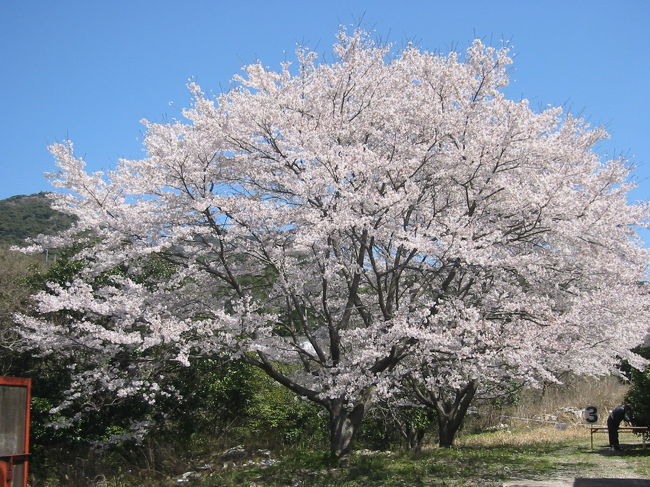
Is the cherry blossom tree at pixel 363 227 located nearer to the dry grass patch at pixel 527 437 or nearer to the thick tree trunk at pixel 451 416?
the thick tree trunk at pixel 451 416

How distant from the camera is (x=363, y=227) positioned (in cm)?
907

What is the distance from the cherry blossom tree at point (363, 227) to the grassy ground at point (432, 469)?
92 centimetres

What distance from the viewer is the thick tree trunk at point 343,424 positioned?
10148 mm

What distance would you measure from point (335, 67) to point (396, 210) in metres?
3.05

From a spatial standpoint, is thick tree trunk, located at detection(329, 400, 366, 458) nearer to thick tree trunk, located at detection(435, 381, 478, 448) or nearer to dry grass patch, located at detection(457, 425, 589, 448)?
thick tree trunk, located at detection(435, 381, 478, 448)

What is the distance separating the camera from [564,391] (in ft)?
66.2

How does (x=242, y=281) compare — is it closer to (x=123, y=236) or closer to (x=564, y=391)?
(x=123, y=236)

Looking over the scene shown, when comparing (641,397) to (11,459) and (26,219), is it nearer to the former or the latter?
(11,459)

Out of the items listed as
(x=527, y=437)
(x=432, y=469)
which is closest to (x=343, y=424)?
(x=432, y=469)

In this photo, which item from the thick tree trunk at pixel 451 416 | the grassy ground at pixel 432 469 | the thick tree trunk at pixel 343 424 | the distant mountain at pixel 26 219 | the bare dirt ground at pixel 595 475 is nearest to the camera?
the bare dirt ground at pixel 595 475

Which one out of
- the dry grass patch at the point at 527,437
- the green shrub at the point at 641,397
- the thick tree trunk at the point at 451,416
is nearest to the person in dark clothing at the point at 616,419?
the green shrub at the point at 641,397

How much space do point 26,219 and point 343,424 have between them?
42.0 meters

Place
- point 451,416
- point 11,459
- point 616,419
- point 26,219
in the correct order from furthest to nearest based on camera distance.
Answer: point 26,219
point 451,416
point 616,419
point 11,459

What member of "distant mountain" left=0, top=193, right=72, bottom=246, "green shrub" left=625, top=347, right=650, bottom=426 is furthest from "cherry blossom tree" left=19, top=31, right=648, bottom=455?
"distant mountain" left=0, top=193, right=72, bottom=246
